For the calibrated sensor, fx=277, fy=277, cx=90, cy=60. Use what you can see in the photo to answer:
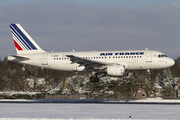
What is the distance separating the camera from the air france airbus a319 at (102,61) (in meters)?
41.5

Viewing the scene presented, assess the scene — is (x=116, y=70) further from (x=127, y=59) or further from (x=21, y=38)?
(x=21, y=38)

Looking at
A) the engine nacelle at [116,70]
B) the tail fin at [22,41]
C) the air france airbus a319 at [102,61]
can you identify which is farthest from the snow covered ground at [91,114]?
the tail fin at [22,41]

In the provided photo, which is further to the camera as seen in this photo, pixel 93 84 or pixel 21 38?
pixel 93 84

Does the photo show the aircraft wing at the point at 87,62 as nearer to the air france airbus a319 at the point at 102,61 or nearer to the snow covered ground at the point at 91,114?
the air france airbus a319 at the point at 102,61

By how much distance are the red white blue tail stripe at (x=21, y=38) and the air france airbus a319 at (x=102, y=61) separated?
1.47 metres

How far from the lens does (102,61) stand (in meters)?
42.8

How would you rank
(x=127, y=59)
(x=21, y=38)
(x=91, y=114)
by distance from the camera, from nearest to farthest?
(x=91, y=114) < (x=127, y=59) < (x=21, y=38)

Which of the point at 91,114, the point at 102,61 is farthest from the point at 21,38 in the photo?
the point at 91,114

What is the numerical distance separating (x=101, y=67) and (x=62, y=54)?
23.2ft

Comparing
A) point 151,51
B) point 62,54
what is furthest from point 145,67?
point 62,54

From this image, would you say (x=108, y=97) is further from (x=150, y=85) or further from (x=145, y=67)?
(x=145, y=67)

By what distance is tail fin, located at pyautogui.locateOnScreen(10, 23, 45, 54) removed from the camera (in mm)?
48344

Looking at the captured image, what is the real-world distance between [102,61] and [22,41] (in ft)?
51.6

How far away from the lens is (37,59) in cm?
4581
